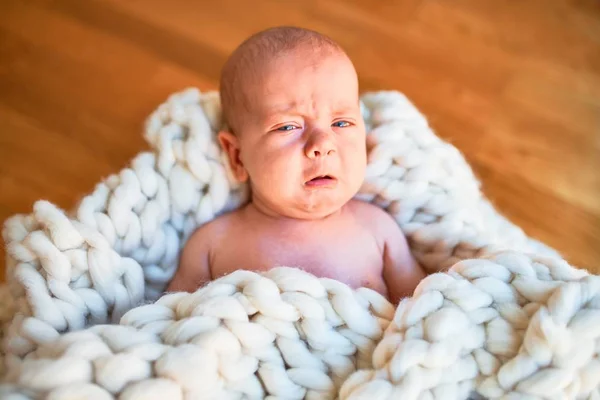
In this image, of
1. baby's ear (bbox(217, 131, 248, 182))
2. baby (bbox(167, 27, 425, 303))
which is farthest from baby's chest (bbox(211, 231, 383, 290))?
baby's ear (bbox(217, 131, 248, 182))

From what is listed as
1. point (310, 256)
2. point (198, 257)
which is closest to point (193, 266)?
point (198, 257)

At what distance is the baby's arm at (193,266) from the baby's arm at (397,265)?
0.28 metres

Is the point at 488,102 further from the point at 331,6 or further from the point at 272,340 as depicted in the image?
the point at 272,340

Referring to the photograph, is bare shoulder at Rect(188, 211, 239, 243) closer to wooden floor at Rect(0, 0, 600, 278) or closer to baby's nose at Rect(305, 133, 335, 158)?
baby's nose at Rect(305, 133, 335, 158)

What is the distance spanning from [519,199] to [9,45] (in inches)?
45.8

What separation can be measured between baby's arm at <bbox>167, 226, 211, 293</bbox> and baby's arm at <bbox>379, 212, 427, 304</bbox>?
0.91 ft

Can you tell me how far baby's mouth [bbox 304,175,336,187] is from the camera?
0.82 m

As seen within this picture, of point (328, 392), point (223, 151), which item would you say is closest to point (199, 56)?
point (223, 151)

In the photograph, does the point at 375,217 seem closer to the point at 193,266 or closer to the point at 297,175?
the point at 297,175

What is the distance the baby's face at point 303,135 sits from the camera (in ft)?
2.67

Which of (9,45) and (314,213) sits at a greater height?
(9,45)

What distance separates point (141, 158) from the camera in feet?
2.92

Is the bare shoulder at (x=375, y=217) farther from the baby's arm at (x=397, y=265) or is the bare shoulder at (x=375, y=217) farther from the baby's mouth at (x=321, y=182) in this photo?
the baby's mouth at (x=321, y=182)

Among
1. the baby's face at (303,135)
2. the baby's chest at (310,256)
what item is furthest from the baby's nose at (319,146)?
the baby's chest at (310,256)
